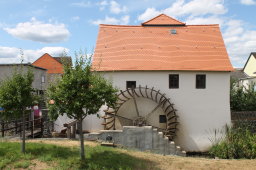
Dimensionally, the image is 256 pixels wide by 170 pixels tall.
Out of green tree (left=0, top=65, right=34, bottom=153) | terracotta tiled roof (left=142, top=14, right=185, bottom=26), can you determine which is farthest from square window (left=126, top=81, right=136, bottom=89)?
green tree (left=0, top=65, right=34, bottom=153)

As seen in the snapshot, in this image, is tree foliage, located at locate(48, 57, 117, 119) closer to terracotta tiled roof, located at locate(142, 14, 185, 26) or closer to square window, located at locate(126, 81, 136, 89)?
square window, located at locate(126, 81, 136, 89)

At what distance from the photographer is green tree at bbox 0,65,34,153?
947cm

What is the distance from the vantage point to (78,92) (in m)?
8.79

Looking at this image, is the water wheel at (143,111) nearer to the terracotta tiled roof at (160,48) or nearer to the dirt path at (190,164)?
the terracotta tiled roof at (160,48)

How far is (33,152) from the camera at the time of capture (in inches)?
383

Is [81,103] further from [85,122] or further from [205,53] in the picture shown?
[205,53]

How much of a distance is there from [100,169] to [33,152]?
285 cm

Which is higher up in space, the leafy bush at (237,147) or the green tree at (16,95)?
the green tree at (16,95)

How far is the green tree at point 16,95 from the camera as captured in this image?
9.47 m

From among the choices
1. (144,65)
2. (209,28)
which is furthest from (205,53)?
(144,65)

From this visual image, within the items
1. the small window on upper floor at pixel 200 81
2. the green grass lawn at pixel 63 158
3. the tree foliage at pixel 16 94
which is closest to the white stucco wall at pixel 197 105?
the small window on upper floor at pixel 200 81

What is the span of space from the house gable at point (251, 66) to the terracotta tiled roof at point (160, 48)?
21873 mm

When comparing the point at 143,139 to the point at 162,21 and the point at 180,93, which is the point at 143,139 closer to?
the point at 180,93

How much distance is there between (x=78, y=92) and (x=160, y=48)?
33.5 feet
